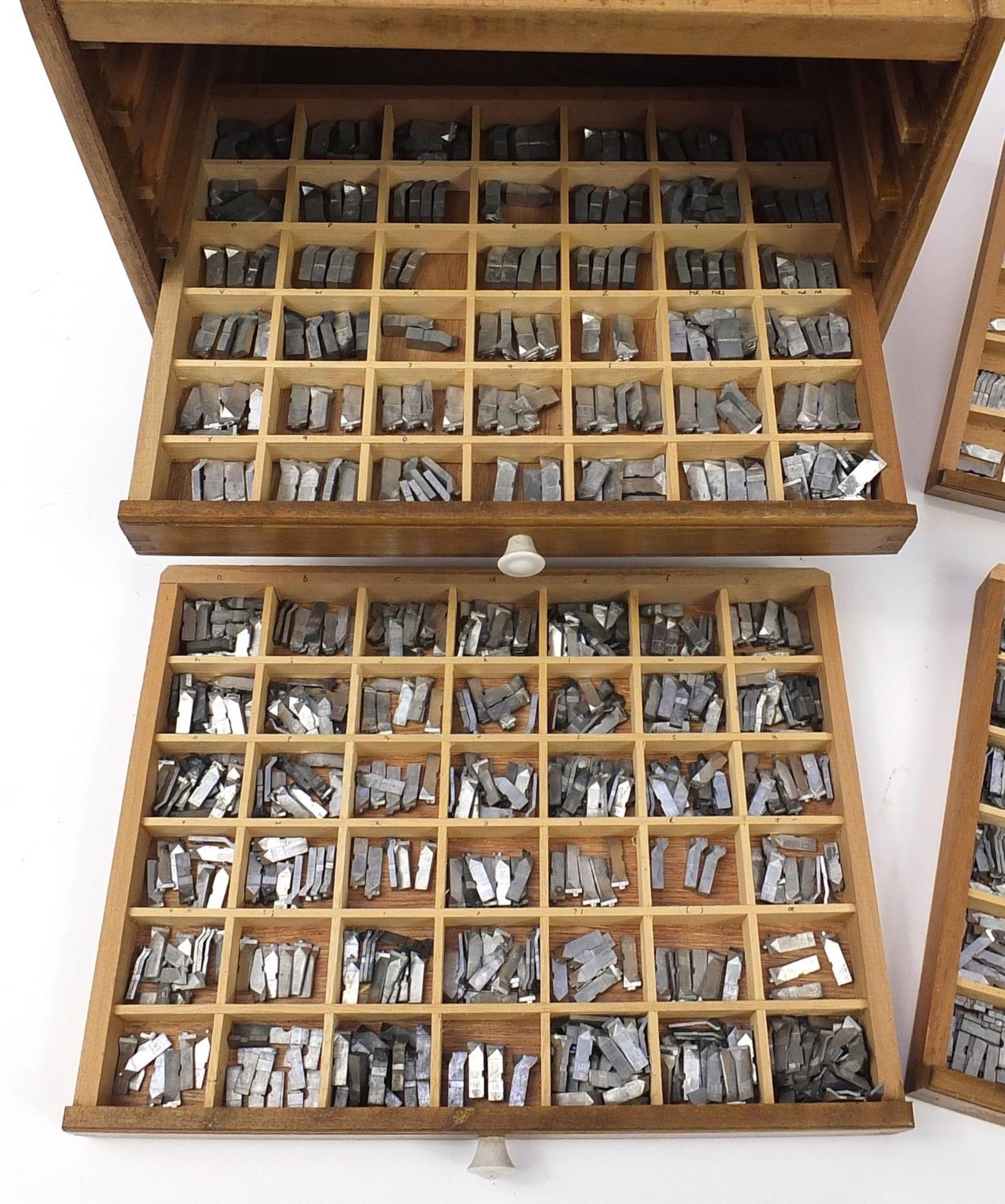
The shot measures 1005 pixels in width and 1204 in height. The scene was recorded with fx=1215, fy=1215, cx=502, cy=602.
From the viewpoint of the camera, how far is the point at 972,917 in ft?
7.70

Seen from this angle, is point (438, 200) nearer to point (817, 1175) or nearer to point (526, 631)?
point (526, 631)

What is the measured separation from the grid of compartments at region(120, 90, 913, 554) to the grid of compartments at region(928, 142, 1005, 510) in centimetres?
41

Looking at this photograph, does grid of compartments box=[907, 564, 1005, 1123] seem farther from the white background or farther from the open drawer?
the open drawer

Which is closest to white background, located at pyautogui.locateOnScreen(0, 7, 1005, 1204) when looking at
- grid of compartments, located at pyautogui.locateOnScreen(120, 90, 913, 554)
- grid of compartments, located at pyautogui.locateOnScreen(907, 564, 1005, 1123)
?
grid of compartments, located at pyautogui.locateOnScreen(907, 564, 1005, 1123)

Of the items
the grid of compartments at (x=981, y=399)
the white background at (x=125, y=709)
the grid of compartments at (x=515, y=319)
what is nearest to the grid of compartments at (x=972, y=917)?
the white background at (x=125, y=709)

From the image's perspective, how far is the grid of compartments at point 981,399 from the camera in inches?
108

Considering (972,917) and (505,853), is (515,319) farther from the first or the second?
(972,917)

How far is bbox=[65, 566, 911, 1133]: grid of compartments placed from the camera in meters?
2.11

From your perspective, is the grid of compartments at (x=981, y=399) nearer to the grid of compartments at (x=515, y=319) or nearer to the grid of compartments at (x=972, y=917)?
the grid of compartments at (x=972, y=917)

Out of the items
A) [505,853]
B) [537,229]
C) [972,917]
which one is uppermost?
[537,229]

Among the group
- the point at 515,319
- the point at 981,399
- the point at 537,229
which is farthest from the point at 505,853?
the point at 981,399

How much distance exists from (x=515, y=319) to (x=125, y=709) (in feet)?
3.86

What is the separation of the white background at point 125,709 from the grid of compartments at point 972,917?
0.21 feet

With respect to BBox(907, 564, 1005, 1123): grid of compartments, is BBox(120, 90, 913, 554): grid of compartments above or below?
above
